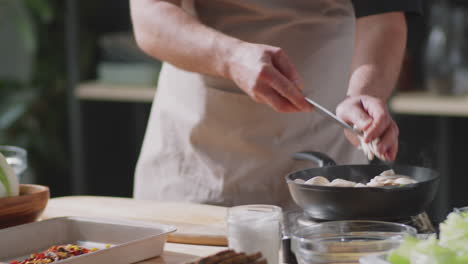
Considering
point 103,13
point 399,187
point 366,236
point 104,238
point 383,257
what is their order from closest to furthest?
point 383,257, point 366,236, point 399,187, point 104,238, point 103,13

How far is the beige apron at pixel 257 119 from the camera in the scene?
174 centimetres

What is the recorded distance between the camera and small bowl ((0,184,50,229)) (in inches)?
50.0

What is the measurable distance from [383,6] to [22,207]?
864 mm

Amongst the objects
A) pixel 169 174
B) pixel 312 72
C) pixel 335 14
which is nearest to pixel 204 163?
pixel 169 174

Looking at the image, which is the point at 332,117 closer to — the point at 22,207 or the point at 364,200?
the point at 364,200

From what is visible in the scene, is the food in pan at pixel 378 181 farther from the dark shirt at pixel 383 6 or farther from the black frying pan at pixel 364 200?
the dark shirt at pixel 383 6

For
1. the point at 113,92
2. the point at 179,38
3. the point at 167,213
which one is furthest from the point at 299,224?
the point at 113,92

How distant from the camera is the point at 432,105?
2.87 meters

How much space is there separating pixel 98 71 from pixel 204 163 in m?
1.85

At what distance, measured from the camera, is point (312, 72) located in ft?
5.81

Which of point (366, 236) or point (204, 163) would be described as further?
point (204, 163)

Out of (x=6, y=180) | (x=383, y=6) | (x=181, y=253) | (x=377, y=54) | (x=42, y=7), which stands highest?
(x=42, y=7)

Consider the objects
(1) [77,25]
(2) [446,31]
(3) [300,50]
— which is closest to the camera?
(3) [300,50]

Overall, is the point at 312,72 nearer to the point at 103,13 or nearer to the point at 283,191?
the point at 283,191
